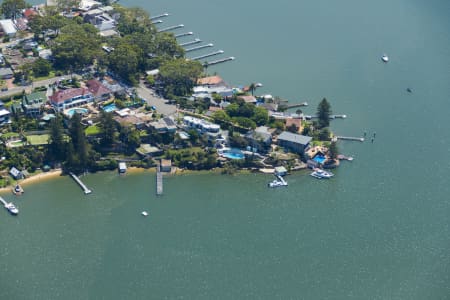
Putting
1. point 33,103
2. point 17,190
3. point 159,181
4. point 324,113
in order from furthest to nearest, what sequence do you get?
point 324,113 → point 33,103 → point 159,181 → point 17,190

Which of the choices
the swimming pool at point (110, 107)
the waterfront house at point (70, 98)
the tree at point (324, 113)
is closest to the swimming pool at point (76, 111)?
the waterfront house at point (70, 98)

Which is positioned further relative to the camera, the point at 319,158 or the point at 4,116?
the point at 4,116

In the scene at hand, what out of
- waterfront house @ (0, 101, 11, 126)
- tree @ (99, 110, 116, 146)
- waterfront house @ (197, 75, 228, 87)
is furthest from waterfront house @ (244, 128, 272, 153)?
waterfront house @ (0, 101, 11, 126)

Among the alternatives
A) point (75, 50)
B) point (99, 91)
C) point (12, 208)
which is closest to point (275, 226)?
point (12, 208)

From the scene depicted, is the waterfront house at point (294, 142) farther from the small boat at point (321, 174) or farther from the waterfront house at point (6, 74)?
the waterfront house at point (6, 74)

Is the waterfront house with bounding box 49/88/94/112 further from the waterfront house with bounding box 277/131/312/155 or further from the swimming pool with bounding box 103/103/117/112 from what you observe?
the waterfront house with bounding box 277/131/312/155

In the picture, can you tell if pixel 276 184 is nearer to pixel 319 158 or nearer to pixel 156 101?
pixel 319 158

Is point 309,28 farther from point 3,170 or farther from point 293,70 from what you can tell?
point 3,170
